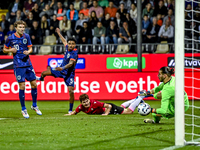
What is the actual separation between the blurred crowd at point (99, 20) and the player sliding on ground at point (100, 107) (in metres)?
8.03

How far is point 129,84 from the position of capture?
14.9 meters

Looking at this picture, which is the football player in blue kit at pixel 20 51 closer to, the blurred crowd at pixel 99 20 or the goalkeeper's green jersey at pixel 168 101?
the goalkeeper's green jersey at pixel 168 101

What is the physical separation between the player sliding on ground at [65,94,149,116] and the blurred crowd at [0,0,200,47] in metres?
8.03

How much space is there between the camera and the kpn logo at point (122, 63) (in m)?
17.6

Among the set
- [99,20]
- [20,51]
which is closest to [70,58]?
[20,51]

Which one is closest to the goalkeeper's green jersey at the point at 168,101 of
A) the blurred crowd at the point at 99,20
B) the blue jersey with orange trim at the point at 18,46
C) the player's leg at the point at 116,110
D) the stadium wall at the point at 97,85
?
the player's leg at the point at 116,110

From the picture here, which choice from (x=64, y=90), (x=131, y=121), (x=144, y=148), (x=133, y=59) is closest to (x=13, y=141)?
(x=144, y=148)

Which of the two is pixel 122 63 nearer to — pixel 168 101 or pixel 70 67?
pixel 70 67

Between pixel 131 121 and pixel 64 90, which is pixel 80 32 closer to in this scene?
pixel 64 90

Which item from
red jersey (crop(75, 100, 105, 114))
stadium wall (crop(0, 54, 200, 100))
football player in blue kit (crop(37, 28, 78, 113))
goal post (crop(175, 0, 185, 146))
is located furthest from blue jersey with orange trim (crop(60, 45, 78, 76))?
goal post (crop(175, 0, 185, 146))

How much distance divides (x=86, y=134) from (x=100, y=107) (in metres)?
2.76

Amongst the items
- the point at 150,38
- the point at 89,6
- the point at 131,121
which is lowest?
the point at 131,121

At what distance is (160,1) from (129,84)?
522 centimetres

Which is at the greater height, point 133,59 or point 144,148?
point 133,59
